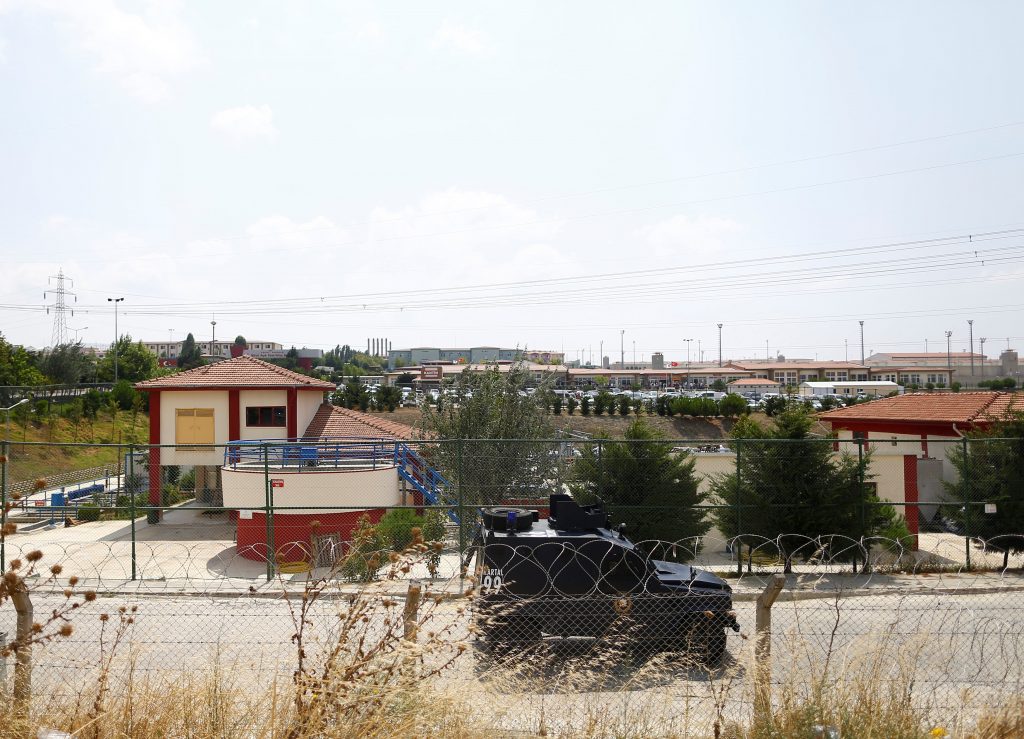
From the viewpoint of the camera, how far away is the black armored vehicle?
8078 millimetres

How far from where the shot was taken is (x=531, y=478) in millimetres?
→ 17750

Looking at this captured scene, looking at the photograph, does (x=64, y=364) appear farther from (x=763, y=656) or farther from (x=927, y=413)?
(x=763, y=656)

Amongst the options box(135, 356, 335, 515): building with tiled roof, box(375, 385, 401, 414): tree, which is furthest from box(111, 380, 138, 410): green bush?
box(135, 356, 335, 515): building with tiled roof

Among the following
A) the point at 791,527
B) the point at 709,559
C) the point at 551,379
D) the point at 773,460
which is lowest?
the point at 709,559

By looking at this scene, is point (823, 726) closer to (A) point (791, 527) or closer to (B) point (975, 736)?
(B) point (975, 736)

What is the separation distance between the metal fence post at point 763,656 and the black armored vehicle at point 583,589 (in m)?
1.72

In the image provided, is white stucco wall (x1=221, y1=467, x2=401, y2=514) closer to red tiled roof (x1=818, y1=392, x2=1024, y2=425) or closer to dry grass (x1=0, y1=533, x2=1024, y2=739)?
dry grass (x1=0, y1=533, x2=1024, y2=739)

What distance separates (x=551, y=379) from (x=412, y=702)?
1779 cm

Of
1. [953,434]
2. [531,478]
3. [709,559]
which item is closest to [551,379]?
[531,478]

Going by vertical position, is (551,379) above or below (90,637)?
above

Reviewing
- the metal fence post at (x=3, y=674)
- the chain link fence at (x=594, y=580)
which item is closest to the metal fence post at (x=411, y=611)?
the chain link fence at (x=594, y=580)

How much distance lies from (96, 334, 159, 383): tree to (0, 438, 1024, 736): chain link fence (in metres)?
51.6

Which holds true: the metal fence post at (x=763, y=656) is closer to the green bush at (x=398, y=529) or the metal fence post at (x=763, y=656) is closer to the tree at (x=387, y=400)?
the green bush at (x=398, y=529)

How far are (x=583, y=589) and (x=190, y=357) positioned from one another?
10524 centimetres
